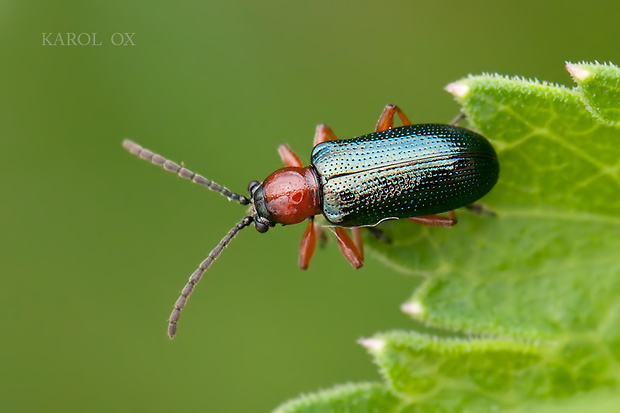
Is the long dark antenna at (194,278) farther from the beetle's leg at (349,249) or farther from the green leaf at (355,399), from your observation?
the green leaf at (355,399)

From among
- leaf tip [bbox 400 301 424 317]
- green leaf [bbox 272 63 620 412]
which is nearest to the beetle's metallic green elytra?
green leaf [bbox 272 63 620 412]

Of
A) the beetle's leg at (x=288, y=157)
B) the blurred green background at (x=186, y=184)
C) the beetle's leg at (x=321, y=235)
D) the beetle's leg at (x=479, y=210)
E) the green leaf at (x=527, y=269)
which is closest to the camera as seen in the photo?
the green leaf at (x=527, y=269)

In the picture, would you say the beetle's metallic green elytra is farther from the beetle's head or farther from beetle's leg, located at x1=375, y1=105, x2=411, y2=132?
beetle's leg, located at x1=375, y1=105, x2=411, y2=132

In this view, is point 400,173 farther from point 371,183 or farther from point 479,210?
point 479,210

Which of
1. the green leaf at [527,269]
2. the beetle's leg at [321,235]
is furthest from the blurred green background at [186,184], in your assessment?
the green leaf at [527,269]

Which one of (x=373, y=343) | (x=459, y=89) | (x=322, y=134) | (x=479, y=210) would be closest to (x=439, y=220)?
(x=479, y=210)

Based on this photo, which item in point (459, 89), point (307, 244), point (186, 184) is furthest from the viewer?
point (186, 184)

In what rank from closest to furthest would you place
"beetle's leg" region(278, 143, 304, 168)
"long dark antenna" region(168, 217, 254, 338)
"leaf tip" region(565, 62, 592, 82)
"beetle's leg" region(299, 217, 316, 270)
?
"leaf tip" region(565, 62, 592, 82), "long dark antenna" region(168, 217, 254, 338), "beetle's leg" region(299, 217, 316, 270), "beetle's leg" region(278, 143, 304, 168)
